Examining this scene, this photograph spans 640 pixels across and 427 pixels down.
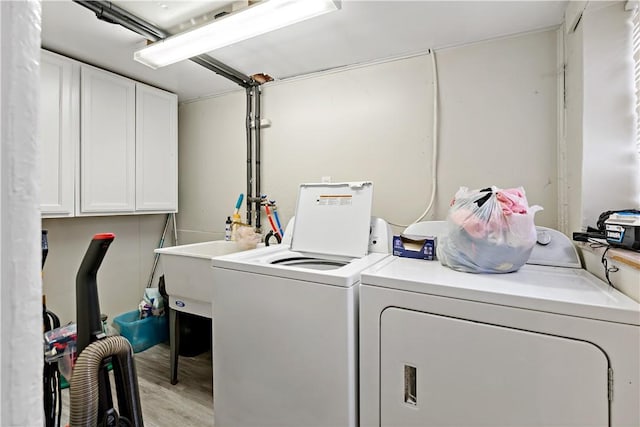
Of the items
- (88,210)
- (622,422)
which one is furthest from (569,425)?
(88,210)

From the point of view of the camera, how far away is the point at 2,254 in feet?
0.75

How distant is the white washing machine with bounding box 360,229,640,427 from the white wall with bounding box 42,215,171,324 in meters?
2.54

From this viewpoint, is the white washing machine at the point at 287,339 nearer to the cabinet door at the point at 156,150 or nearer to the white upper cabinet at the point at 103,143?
the white upper cabinet at the point at 103,143

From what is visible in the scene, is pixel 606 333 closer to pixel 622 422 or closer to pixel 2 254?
pixel 622 422

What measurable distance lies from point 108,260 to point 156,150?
1087mm

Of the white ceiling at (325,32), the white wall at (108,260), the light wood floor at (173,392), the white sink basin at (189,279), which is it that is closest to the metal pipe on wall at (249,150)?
A: the white ceiling at (325,32)

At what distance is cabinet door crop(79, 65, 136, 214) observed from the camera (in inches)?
88.8

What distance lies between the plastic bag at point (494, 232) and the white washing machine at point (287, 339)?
1.53 feet

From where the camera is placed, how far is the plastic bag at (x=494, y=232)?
1.26 metres

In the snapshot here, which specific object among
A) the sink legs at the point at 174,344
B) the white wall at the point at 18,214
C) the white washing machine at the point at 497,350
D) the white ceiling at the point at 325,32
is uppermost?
the white ceiling at the point at 325,32

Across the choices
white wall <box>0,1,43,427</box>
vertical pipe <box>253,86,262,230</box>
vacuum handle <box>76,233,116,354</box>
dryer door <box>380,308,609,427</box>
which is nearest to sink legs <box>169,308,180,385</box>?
vertical pipe <box>253,86,262,230</box>

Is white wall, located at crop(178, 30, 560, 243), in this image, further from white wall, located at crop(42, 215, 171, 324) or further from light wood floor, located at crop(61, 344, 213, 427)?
light wood floor, located at crop(61, 344, 213, 427)

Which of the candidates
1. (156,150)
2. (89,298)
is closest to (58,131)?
(156,150)

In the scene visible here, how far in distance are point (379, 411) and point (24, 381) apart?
1.32 m
